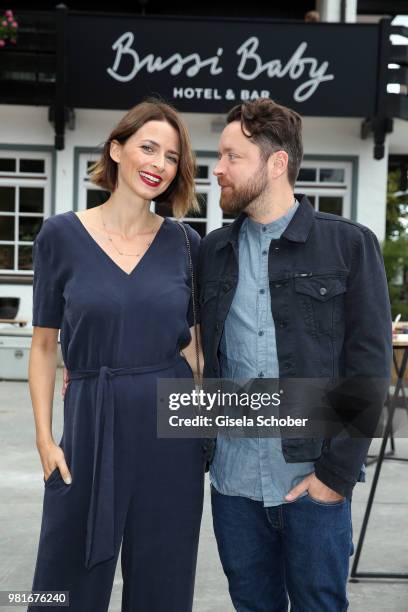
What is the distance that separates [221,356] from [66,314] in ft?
1.51

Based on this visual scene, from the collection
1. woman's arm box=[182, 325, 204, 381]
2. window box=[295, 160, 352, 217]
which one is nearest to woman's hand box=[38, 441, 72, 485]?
woman's arm box=[182, 325, 204, 381]

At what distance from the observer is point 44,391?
8.29 feet

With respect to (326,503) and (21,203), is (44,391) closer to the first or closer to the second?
(326,503)

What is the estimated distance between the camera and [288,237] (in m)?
2.41

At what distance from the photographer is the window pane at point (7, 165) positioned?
1309 cm

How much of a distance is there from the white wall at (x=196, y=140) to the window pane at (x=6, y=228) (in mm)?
821

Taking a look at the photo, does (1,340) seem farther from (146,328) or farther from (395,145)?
(146,328)

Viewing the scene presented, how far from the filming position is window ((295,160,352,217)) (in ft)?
42.9

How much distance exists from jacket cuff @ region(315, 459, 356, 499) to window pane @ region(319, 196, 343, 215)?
11.1m

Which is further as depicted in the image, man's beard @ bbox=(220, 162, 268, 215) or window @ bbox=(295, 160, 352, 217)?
window @ bbox=(295, 160, 352, 217)

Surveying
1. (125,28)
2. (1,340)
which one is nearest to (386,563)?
(1,340)

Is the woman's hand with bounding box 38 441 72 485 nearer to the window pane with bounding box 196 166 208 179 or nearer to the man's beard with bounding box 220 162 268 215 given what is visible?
the man's beard with bounding box 220 162 268 215

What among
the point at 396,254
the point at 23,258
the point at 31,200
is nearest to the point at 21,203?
the point at 31,200

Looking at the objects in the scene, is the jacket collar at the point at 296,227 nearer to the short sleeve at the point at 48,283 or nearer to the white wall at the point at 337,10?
the short sleeve at the point at 48,283
